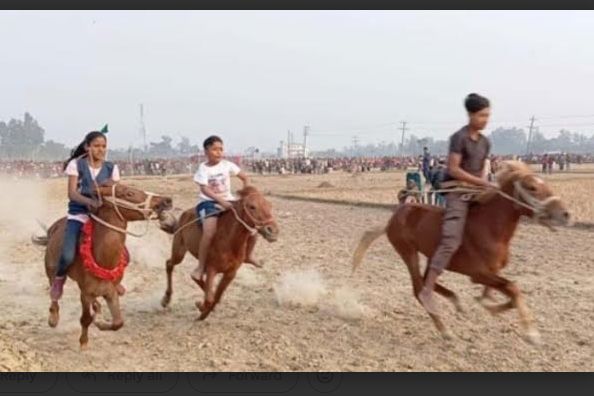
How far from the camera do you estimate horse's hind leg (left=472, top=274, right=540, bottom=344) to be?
6191mm

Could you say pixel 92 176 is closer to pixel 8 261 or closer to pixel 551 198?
pixel 551 198

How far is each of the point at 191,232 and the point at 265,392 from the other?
2.98 meters

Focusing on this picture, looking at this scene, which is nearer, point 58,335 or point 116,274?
point 116,274

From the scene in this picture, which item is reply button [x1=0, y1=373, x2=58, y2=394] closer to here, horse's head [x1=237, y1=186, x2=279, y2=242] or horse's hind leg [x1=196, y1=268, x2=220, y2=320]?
horse's hind leg [x1=196, y1=268, x2=220, y2=320]

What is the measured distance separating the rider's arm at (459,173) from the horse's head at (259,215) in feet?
6.56

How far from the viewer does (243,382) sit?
18.5 ft

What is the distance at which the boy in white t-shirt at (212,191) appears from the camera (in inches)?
295

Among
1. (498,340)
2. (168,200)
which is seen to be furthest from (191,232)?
(498,340)

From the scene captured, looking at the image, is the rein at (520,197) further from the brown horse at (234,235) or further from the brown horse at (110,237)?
the brown horse at (110,237)

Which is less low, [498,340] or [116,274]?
[116,274]

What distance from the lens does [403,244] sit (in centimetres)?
749

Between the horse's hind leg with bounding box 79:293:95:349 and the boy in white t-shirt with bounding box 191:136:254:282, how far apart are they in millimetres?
1421

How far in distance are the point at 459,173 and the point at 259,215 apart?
2205 mm

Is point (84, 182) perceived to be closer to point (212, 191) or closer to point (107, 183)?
point (107, 183)
